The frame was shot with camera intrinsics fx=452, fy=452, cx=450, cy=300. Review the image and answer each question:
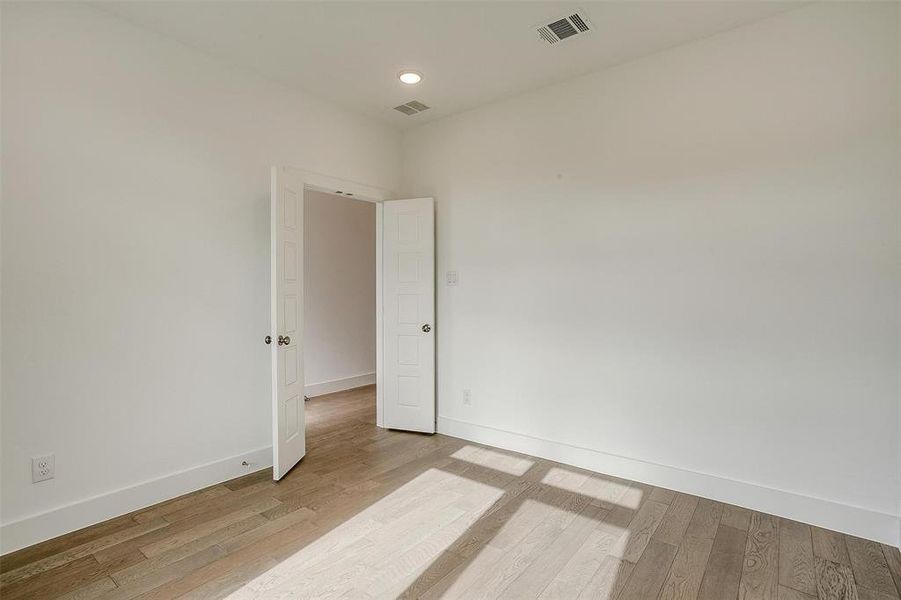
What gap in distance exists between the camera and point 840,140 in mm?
2469

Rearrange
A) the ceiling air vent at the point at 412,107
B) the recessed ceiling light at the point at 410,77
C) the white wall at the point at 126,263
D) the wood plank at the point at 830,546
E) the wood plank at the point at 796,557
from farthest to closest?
the ceiling air vent at the point at 412,107 → the recessed ceiling light at the point at 410,77 → the white wall at the point at 126,263 → the wood plank at the point at 830,546 → the wood plank at the point at 796,557

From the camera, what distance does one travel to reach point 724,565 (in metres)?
2.17

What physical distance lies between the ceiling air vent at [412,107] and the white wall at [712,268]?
531 mm

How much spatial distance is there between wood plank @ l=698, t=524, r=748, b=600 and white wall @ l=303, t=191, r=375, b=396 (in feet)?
14.4

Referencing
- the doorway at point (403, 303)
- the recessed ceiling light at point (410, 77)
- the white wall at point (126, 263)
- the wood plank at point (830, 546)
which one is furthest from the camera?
the doorway at point (403, 303)

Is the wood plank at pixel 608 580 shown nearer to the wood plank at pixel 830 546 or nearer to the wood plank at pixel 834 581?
the wood plank at pixel 834 581

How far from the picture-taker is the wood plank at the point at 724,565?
78.3 inches

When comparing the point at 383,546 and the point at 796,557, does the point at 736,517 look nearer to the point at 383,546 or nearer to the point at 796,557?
the point at 796,557

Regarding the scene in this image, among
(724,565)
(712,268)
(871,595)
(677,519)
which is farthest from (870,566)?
(712,268)

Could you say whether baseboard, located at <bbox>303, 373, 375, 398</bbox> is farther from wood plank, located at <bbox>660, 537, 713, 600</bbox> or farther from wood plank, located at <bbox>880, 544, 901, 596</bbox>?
wood plank, located at <bbox>880, 544, 901, 596</bbox>

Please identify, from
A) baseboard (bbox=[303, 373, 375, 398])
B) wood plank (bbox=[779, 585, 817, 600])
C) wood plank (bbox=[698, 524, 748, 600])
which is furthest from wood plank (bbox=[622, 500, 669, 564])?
baseboard (bbox=[303, 373, 375, 398])

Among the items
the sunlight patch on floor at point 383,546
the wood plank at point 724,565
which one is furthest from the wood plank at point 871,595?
the sunlight patch on floor at point 383,546

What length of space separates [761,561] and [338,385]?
4.65 meters

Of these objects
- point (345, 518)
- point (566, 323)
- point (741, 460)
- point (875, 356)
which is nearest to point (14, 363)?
point (345, 518)
